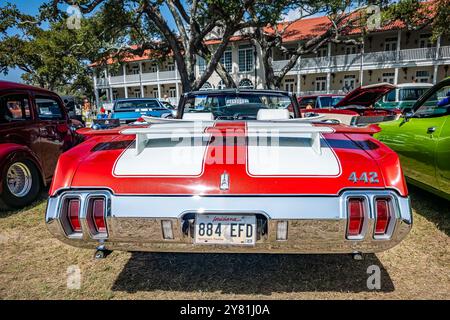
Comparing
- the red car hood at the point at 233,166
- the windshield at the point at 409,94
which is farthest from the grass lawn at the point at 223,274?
the windshield at the point at 409,94

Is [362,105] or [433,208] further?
Answer: [362,105]

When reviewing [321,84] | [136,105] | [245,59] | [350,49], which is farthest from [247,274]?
[245,59]

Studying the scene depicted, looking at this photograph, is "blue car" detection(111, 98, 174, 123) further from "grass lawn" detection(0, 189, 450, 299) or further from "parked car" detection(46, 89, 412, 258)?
"parked car" detection(46, 89, 412, 258)

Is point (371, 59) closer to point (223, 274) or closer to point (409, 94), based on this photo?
point (409, 94)

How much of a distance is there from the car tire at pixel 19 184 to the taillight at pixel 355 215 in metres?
4.00

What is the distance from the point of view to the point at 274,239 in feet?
5.80

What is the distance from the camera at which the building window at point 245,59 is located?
32.8 meters

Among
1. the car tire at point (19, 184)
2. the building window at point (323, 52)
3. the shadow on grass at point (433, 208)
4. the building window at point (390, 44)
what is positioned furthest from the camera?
the building window at point (323, 52)

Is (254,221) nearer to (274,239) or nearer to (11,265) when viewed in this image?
(274,239)

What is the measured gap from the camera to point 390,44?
2800 centimetres

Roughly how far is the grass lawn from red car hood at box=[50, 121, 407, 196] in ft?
2.83

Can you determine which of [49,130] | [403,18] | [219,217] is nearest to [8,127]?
[49,130]

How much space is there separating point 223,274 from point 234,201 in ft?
3.11

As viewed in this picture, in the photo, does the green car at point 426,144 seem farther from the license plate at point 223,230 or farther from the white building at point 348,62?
the white building at point 348,62
